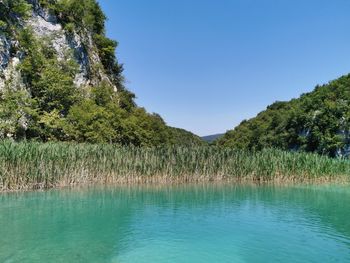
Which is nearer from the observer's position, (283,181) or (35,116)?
(283,181)

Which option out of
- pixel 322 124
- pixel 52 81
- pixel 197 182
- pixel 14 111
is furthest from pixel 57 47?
pixel 322 124

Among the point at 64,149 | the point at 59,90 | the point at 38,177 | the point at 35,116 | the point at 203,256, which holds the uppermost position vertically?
the point at 59,90

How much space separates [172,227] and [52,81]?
60.9 feet

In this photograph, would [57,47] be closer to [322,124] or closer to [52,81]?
[52,81]

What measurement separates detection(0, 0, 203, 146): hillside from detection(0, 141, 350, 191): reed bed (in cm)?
605

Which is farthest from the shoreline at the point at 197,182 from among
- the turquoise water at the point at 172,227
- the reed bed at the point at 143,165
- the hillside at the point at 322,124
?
the hillside at the point at 322,124

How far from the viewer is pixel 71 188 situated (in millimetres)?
17969

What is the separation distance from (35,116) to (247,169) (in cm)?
1331

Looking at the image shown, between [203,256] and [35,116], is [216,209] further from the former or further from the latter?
[35,116]

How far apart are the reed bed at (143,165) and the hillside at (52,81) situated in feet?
19.8

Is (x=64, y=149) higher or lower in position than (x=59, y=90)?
lower

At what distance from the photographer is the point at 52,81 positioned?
26406mm

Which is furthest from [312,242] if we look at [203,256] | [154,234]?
[154,234]

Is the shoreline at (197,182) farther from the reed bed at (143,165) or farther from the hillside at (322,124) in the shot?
the hillside at (322,124)
